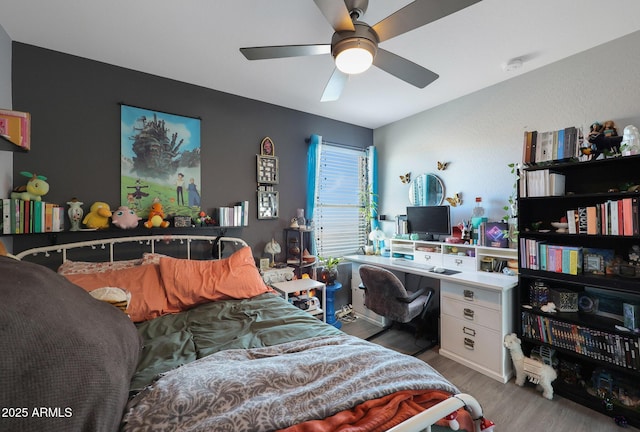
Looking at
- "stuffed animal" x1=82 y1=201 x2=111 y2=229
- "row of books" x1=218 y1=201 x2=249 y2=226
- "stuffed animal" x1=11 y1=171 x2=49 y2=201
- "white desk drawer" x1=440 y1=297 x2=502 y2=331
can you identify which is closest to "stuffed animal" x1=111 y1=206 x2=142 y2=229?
"stuffed animal" x1=82 y1=201 x2=111 y2=229

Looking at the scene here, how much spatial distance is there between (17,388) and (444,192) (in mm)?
3334

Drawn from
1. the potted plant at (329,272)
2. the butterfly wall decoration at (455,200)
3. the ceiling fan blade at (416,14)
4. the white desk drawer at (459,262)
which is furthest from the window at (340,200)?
the ceiling fan blade at (416,14)

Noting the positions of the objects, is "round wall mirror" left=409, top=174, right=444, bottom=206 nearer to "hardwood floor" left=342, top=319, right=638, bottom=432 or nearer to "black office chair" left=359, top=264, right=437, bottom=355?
"black office chair" left=359, top=264, right=437, bottom=355

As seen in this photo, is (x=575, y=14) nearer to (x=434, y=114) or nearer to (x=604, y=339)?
(x=434, y=114)

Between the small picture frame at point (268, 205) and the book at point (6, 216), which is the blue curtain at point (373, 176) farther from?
the book at point (6, 216)

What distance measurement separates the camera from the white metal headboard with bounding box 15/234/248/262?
6.30 feet

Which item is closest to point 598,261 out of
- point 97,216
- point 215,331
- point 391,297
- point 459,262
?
point 459,262

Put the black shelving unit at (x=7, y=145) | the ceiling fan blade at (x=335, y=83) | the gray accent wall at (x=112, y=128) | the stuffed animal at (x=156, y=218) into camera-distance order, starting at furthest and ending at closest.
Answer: the stuffed animal at (x=156, y=218), the gray accent wall at (x=112, y=128), the ceiling fan blade at (x=335, y=83), the black shelving unit at (x=7, y=145)

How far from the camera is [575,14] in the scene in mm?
1703

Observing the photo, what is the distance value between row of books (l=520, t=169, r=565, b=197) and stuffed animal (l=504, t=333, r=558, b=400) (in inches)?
44.7

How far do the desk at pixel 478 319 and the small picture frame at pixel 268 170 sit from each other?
1.77 m

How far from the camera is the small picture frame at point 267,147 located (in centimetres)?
293

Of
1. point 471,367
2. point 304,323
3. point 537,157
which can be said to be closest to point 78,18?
point 304,323

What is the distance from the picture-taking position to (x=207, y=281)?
197cm
